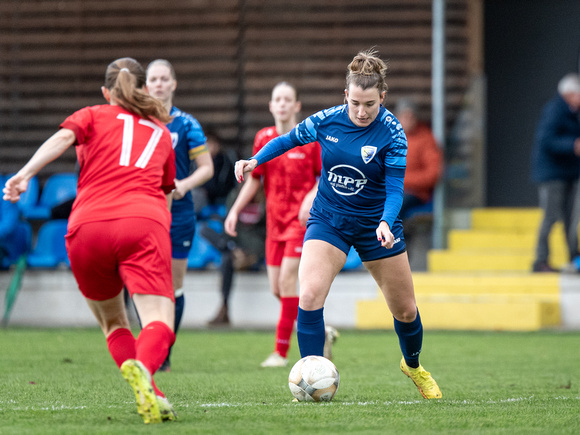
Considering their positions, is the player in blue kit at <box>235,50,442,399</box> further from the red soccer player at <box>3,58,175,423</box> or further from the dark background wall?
the dark background wall

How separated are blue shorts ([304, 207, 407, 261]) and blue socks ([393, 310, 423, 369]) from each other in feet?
1.51

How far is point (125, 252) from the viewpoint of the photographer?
437cm

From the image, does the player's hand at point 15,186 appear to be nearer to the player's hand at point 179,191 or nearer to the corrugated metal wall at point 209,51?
the player's hand at point 179,191

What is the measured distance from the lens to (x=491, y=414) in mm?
4793

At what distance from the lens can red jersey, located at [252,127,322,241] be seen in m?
7.50

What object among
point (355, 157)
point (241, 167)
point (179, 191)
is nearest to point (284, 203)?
point (179, 191)

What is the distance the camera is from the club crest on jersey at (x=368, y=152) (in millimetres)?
5188

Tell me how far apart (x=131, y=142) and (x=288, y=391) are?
207 centimetres

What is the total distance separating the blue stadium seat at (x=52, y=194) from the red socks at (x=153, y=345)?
8592mm

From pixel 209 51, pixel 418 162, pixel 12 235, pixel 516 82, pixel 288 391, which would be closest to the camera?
pixel 288 391

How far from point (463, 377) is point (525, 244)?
663 centimetres

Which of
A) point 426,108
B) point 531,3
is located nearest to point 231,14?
point 426,108

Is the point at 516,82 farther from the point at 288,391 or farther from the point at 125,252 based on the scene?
the point at 125,252

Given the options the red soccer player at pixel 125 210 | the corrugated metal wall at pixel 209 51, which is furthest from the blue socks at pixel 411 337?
the corrugated metal wall at pixel 209 51
